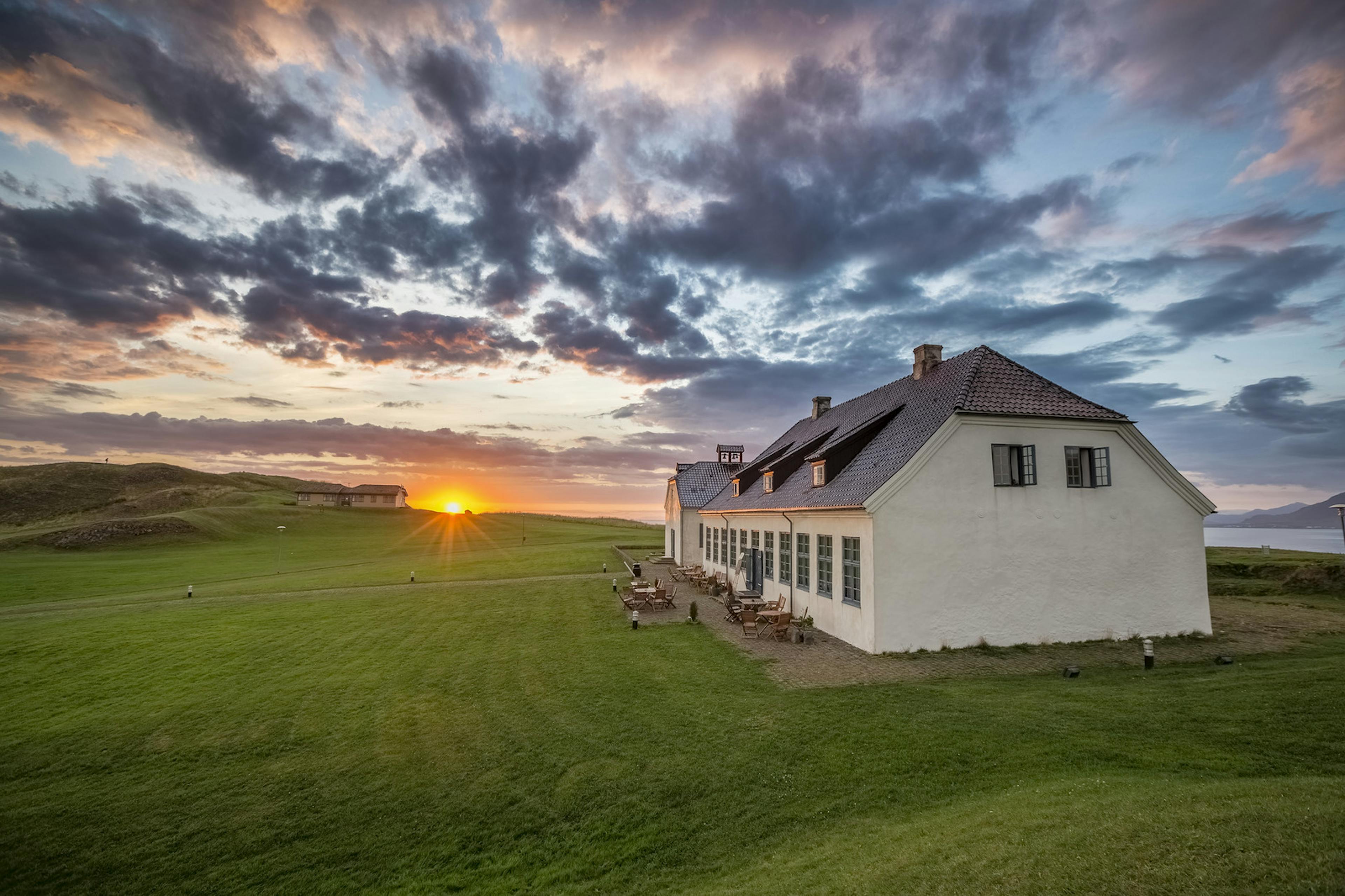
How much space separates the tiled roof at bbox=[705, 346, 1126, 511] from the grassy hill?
8244cm

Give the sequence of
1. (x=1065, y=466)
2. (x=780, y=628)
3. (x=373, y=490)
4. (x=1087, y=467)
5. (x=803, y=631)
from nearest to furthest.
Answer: (x=1065, y=466) → (x=1087, y=467) → (x=780, y=628) → (x=803, y=631) → (x=373, y=490)

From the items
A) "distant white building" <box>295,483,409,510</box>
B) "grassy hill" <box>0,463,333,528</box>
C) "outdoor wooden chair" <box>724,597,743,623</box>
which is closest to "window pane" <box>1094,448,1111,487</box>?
"outdoor wooden chair" <box>724,597,743,623</box>

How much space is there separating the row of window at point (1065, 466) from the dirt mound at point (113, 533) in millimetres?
76250

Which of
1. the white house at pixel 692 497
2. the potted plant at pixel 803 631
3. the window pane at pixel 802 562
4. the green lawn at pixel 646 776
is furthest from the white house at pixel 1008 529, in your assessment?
the white house at pixel 692 497

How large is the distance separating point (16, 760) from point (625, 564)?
32629 mm

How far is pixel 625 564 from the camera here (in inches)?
1672

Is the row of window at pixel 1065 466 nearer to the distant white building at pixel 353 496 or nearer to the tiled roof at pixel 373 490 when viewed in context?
the distant white building at pixel 353 496

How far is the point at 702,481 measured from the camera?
44.0 meters

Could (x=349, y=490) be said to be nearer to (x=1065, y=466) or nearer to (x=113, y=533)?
(x=113, y=533)

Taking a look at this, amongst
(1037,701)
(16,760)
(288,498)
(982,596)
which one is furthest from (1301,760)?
(288,498)

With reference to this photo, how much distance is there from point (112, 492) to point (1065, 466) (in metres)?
155

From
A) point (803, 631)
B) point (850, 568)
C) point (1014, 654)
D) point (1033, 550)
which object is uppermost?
point (1033, 550)

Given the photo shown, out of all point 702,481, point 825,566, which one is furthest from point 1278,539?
point 825,566

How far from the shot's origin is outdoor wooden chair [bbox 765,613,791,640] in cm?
1905
